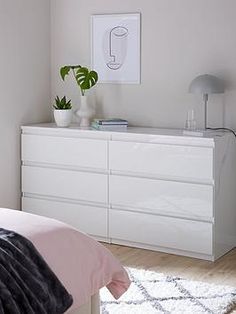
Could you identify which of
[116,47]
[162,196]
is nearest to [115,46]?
[116,47]

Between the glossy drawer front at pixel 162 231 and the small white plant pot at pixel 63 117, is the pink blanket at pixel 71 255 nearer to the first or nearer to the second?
the glossy drawer front at pixel 162 231

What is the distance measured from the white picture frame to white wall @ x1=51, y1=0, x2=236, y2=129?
56mm

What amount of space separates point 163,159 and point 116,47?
1.10 m

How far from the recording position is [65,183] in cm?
491

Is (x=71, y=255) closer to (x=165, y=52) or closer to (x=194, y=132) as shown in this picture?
(x=194, y=132)

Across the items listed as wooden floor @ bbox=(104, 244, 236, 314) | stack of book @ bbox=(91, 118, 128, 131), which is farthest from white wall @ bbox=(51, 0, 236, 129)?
wooden floor @ bbox=(104, 244, 236, 314)

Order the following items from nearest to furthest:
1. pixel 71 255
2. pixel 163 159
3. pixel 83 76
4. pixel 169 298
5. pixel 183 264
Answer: pixel 71 255, pixel 169 298, pixel 183 264, pixel 163 159, pixel 83 76

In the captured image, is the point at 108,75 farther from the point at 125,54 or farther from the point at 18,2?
the point at 18,2

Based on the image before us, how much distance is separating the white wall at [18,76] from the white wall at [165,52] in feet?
0.60

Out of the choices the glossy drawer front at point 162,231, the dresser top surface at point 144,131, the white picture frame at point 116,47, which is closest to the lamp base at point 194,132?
the dresser top surface at point 144,131

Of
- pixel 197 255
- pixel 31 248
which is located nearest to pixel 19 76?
pixel 197 255

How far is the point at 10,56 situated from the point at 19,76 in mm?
185

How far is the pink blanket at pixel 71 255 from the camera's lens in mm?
2660

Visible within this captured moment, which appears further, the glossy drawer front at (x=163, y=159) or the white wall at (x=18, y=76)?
the white wall at (x=18, y=76)
